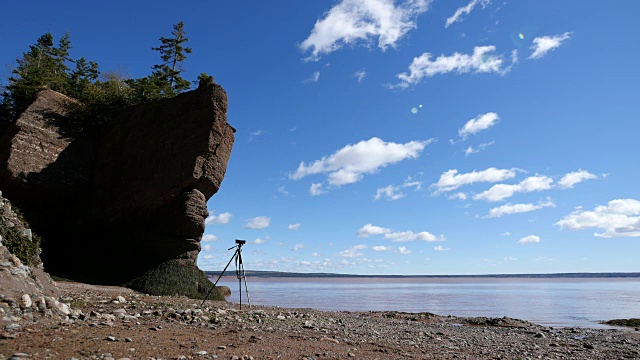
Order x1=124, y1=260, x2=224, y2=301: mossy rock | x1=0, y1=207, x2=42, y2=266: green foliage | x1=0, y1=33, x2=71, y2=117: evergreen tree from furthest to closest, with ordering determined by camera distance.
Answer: x1=0, y1=33, x2=71, y2=117: evergreen tree → x1=124, y1=260, x2=224, y2=301: mossy rock → x1=0, y1=207, x2=42, y2=266: green foliage

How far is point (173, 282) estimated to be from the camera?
2450 cm

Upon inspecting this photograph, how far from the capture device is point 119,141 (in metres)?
30.3

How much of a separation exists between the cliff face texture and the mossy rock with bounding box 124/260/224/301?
6 centimetres

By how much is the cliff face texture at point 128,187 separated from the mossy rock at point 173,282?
62 millimetres

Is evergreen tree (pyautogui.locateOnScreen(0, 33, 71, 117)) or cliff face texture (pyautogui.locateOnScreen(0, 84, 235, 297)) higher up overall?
evergreen tree (pyautogui.locateOnScreen(0, 33, 71, 117))

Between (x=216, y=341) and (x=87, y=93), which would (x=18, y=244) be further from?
(x=87, y=93)

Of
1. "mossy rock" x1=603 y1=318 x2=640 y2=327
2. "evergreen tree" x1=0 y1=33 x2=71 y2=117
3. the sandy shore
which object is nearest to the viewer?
the sandy shore

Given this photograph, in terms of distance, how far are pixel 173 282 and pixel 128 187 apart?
8.15 meters

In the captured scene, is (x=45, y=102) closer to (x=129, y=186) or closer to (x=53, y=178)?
(x=53, y=178)

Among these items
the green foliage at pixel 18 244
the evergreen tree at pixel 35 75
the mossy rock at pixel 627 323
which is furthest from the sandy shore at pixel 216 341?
the evergreen tree at pixel 35 75

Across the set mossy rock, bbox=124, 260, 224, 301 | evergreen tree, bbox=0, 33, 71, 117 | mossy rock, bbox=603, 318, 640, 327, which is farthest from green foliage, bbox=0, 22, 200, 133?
mossy rock, bbox=603, 318, 640, 327

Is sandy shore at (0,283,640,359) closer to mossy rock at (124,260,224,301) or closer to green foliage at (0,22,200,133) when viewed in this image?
mossy rock at (124,260,224,301)

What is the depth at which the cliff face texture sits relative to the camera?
25938mm

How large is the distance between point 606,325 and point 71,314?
30.0 m
